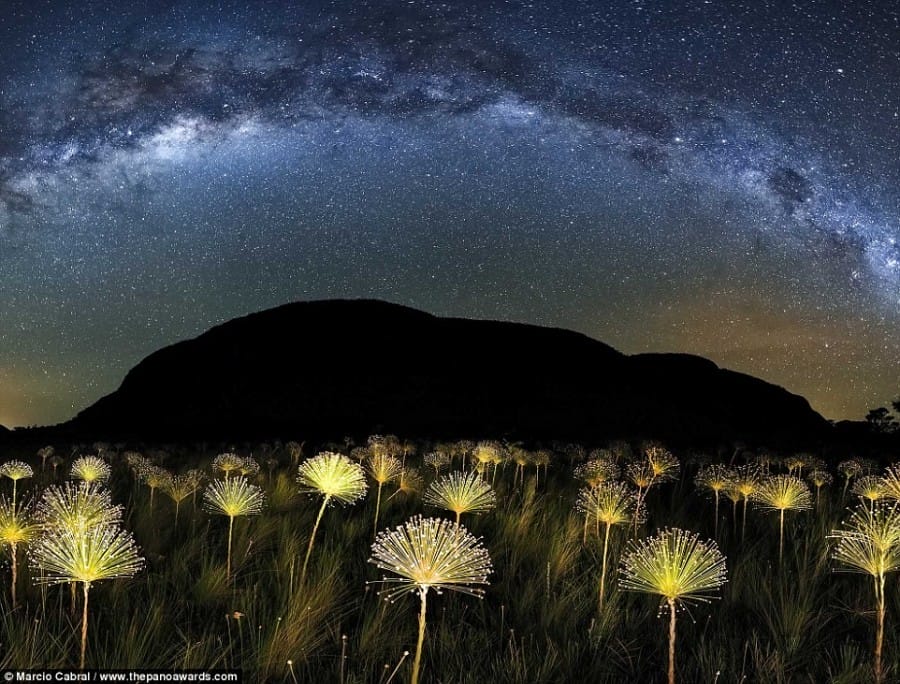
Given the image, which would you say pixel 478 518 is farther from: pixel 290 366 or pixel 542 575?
pixel 290 366

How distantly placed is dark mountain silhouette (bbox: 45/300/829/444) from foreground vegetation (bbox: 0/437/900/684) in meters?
27.9

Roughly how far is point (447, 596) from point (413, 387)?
167 feet

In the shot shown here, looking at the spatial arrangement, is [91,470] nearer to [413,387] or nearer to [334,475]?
[334,475]

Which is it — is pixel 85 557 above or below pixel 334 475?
below

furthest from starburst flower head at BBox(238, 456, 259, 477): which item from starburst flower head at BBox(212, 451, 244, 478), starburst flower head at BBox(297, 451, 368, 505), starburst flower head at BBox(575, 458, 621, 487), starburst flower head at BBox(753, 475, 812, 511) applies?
starburst flower head at BBox(753, 475, 812, 511)

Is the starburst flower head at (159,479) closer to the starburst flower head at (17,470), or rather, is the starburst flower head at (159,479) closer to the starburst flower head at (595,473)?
the starburst flower head at (17,470)

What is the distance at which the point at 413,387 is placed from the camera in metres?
55.9

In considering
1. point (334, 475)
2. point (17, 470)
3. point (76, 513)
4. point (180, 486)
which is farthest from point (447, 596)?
point (17, 470)

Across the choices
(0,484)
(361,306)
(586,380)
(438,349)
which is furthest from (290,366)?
(0,484)

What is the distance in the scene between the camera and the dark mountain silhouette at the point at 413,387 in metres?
43.9

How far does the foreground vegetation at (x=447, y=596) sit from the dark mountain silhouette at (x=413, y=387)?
27922 mm

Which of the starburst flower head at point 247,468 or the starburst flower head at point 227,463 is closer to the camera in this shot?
the starburst flower head at point 227,463

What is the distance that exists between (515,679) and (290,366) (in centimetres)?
7017

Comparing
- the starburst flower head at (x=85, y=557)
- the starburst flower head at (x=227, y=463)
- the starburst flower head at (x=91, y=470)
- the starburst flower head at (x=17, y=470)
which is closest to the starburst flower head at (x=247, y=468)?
the starburst flower head at (x=227, y=463)
